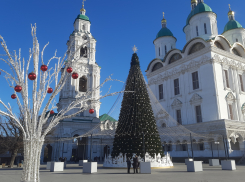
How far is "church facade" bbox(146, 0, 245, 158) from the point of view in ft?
82.5

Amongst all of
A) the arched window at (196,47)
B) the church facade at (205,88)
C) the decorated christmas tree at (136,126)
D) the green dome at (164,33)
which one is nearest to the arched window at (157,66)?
the church facade at (205,88)

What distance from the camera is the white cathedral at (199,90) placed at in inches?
1001

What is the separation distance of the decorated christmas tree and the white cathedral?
18.1 ft

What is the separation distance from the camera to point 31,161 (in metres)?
5.51

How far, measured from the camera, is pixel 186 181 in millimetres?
8852

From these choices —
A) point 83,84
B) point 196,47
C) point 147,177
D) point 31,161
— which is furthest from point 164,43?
point 31,161

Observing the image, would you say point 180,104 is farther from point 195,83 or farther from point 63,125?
point 63,125

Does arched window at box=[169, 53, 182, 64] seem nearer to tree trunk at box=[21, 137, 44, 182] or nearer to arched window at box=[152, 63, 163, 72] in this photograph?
arched window at box=[152, 63, 163, 72]

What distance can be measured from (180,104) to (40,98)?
26.2 metres

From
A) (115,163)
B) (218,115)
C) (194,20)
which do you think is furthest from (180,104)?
(115,163)

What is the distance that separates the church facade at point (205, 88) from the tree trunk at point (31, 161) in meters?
19.2

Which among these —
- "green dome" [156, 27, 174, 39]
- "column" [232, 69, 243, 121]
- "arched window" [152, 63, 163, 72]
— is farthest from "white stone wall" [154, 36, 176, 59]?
"column" [232, 69, 243, 121]

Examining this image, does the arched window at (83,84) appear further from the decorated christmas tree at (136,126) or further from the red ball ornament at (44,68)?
the red ball ornament at (44,68)

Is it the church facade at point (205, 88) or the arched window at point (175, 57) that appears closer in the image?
the church facade at point (205, 88)
